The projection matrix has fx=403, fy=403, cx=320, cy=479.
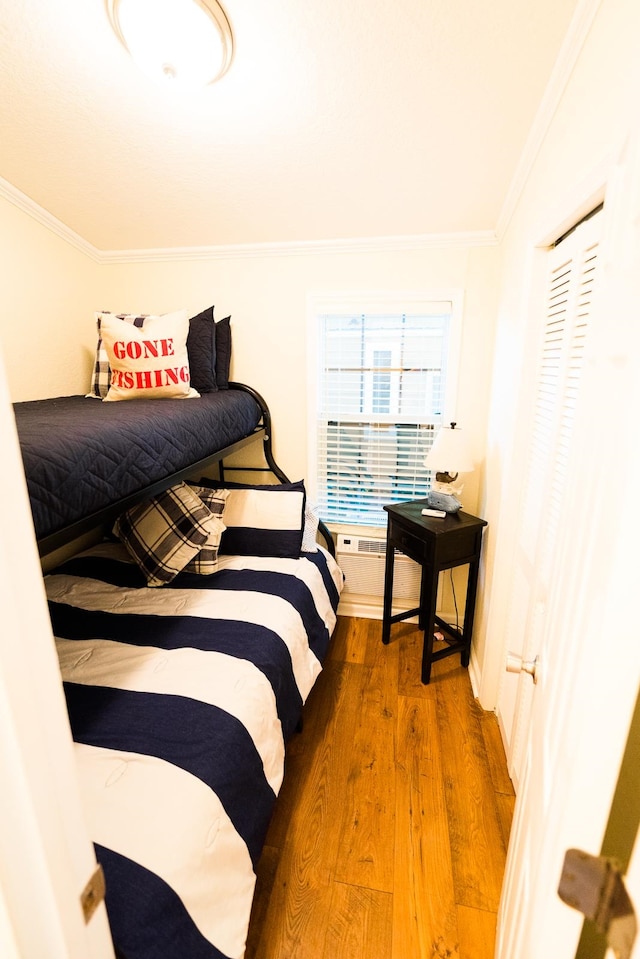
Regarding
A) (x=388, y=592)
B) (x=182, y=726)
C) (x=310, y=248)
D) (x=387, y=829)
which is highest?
(x=310, y=248)

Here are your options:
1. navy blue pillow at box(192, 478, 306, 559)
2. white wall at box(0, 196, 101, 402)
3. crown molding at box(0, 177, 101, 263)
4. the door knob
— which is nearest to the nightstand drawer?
navy blue pillow at box(192, 478, 306, 559)

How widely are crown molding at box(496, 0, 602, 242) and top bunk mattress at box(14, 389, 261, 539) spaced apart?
1508mm

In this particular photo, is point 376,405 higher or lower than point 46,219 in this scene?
lower

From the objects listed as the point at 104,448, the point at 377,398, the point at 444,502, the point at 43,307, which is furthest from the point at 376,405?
the point at 43,307

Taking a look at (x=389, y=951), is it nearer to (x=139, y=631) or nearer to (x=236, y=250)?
(x=139, y=631)

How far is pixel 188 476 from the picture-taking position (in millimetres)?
1597

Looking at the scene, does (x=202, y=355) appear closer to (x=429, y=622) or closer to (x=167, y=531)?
(x=167, y=531)

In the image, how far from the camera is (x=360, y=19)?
3.33 ft

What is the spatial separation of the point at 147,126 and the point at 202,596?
172cm

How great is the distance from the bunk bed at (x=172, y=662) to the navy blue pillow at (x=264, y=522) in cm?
1

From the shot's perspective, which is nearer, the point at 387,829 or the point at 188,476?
the point at 387,829

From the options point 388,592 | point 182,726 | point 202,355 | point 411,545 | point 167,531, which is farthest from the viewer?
point 388,592

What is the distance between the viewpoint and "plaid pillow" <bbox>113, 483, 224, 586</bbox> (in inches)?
68.6

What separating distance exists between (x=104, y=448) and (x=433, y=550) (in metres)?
1.43
